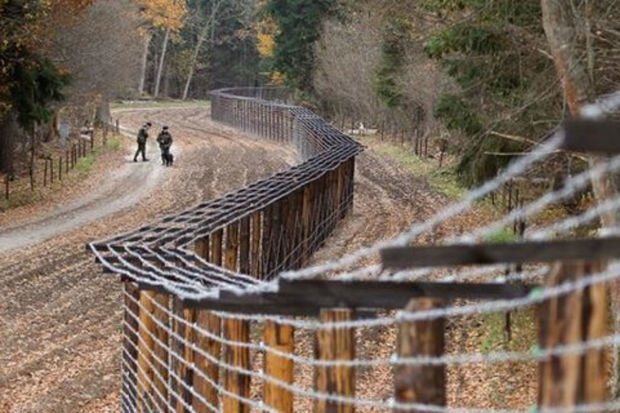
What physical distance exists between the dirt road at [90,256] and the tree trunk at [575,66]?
5.27 m

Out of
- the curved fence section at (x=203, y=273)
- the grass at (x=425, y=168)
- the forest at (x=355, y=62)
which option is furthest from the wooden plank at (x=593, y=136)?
the grass at (x=425, y=168)

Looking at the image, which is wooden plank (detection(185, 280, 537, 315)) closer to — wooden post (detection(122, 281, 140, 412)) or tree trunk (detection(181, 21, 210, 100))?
wooden post (detection(122, 281, 140, 412))

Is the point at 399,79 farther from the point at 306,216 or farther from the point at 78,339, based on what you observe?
the point at 78,339

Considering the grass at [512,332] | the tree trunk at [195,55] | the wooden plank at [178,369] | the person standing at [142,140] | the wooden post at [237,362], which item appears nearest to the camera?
the wooden post at [237,362]

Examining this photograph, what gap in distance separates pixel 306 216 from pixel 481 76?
431 centimetres

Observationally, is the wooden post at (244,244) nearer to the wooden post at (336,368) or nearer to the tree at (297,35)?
the wooden post at (336,368)

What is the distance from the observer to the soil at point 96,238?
12.0 meters

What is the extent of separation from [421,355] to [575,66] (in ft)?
25.3

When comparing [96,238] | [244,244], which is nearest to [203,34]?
[96,238]

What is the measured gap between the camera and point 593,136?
99.7 inches

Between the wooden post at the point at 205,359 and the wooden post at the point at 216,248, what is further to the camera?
the wooden post at the point at 216,248

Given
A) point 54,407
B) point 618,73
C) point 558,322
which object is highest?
point 618,73

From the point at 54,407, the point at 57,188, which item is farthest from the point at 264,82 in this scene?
the point at 54,407

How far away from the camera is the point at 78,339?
13.8 m
